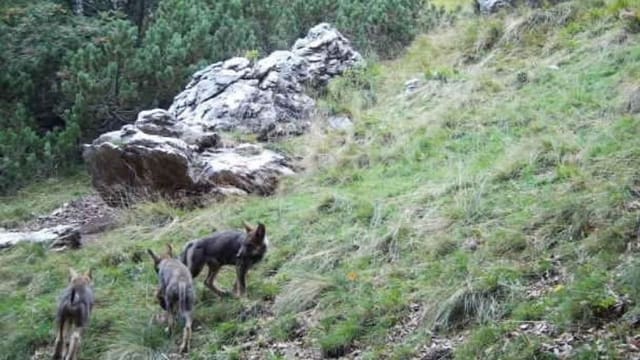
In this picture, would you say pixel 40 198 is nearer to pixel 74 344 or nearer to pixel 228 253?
pixel 228 253

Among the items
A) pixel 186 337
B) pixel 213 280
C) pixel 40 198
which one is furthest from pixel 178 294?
pixel 40 198

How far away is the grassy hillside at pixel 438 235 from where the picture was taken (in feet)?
21.4

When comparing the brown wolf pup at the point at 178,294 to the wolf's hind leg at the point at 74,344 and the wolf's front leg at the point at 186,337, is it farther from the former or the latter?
the wolf's hind leg at the point at 74,344

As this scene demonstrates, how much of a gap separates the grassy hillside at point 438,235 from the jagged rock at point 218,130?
49 cm

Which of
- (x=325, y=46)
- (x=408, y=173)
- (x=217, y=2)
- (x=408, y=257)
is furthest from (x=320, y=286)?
(x=217, y=2)

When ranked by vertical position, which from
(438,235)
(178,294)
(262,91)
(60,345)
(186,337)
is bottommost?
(60,345)

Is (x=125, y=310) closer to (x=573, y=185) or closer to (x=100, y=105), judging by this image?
(x=573, y=185)

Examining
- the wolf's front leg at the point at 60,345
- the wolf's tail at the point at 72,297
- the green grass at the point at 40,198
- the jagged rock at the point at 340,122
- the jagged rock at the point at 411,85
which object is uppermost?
the jagged rock at the point at 411,85

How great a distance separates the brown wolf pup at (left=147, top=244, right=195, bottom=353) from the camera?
7.70m

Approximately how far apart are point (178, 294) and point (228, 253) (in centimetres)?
100

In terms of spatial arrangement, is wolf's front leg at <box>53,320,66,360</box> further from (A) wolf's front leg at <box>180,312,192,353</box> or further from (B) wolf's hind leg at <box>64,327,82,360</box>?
(A) wolf's front leg at <box>180,312,192,353</box>

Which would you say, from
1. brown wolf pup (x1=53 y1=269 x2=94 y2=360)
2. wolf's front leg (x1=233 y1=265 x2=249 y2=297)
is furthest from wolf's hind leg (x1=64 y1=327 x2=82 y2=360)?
wolf's front leg (x1=233 y1=265 x2=249 y2=297)

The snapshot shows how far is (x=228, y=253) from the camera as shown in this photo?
28.6 ft

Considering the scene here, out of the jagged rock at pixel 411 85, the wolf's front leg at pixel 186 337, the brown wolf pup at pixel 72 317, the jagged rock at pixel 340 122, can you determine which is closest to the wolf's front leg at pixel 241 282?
the wolf's front leg at pixel 186 337
